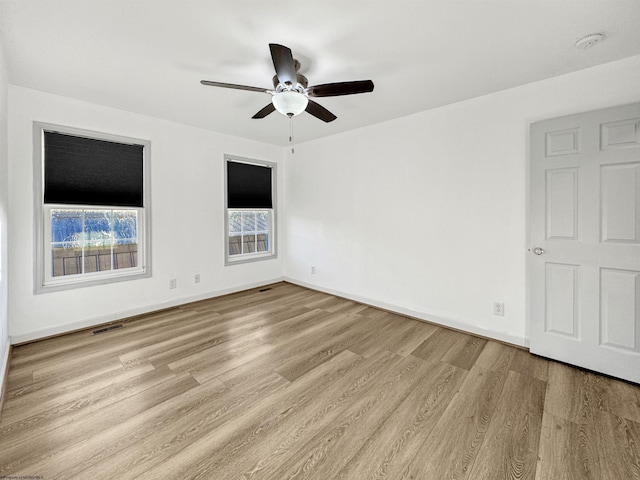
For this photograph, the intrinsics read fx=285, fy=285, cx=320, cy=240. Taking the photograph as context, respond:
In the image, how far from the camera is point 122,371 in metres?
2.39

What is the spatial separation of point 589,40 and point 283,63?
220cm

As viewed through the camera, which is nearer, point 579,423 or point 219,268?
point 579,423

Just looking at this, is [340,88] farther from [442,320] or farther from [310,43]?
[442,320]

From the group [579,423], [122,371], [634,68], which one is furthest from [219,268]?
[634,68]

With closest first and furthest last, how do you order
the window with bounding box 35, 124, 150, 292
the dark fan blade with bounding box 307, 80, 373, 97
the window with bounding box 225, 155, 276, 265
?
the dark fan blade with bounding box 307, 80, 373, 97
the window with bounding box 35, 124, 150, 292
the window with bounding box 225, 155, 276, 265

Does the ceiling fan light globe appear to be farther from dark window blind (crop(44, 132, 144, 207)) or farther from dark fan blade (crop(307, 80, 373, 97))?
dark window blind (crop(44, 132, 144, 207))

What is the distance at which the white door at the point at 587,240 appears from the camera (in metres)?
2.23

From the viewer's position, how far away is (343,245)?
14.7 ft

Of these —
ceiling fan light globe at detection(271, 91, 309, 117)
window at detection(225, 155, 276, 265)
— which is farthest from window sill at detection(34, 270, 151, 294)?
ceiling fan light globe at detection(271, 91, 309, 117)

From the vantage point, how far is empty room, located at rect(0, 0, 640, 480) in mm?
1709

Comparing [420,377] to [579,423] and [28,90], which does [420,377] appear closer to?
[579,423]

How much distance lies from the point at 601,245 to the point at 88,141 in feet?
17.1

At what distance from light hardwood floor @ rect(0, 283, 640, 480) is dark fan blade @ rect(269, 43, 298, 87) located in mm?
2284

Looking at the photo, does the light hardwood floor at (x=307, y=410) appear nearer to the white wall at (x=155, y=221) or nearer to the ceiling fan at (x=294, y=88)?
the white wall at (x=155, y=221)
